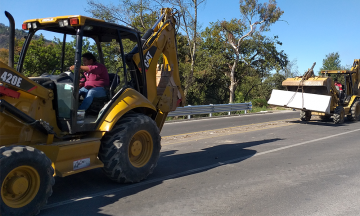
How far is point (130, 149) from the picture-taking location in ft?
18.2

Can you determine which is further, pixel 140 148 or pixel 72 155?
pixel 140 148

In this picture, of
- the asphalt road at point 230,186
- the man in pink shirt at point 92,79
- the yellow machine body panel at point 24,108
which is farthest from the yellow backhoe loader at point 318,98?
the yellow machine body panel at point 24,108

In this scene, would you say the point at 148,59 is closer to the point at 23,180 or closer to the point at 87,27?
the point at 87,27

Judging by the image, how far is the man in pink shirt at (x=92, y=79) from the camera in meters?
5.32

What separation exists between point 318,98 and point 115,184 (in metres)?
11.7

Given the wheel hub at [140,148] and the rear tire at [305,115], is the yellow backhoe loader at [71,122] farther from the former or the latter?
the rear tire at [305,115]

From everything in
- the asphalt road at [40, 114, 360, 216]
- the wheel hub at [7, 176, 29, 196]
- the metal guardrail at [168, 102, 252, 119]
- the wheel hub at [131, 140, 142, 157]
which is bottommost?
the asphalt road at [40, 114, 360, 216]

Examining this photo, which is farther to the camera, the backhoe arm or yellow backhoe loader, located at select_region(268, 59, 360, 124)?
yellow backhoe loader, located at select_region(268, 59, 360, 124)

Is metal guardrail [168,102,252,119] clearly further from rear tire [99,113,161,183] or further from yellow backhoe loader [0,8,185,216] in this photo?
rear tire [99,113,161,183]

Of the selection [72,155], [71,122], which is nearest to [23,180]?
[72,155]

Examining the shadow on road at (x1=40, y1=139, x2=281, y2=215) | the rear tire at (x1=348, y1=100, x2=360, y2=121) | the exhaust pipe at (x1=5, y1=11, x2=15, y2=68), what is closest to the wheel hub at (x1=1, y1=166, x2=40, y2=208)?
the shadow on road at (x1=40, y1=139, x2=281, y2=215)

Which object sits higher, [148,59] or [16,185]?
[148,59]

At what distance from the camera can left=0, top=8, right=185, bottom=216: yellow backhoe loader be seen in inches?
152

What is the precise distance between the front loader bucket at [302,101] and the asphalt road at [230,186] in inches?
200
